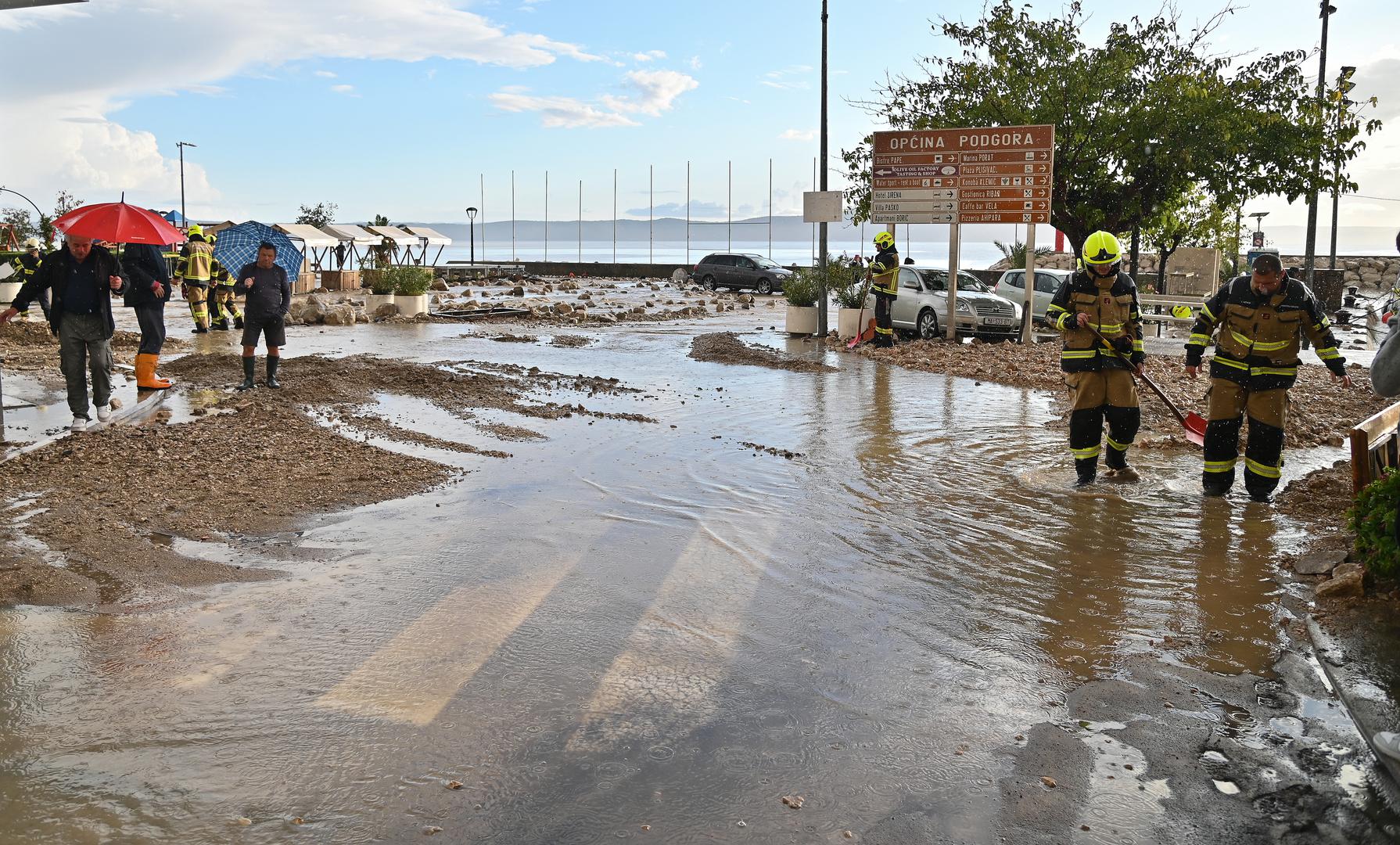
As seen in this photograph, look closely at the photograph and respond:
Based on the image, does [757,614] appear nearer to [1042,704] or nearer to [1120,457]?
[1042,704]

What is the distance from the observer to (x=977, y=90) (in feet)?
85.8

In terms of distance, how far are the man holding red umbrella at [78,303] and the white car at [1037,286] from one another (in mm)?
18791

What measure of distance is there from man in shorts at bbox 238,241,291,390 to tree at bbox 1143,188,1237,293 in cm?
2068

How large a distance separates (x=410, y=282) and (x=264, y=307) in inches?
521

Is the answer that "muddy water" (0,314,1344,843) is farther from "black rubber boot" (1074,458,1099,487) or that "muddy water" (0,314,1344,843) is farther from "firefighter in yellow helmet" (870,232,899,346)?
"firefighter in yellow helmet" (870,232,899,346)

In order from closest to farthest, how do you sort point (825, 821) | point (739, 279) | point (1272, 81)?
point (825, 821) < point (1272, 81) < point (739, 279)

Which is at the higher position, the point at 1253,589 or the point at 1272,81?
the point at 1272,81

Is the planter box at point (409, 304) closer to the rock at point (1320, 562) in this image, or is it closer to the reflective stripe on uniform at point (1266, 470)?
the reflective stripe on uniform at point (1266, 470)

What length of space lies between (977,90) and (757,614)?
22900 millimetres

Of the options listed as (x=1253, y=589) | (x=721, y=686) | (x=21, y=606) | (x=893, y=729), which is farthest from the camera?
(x=1253, y=589)

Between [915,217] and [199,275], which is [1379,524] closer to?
[915,217]

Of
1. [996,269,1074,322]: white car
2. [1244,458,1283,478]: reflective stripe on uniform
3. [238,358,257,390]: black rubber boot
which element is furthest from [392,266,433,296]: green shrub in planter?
[1244,458,1283,478]: reflective stripe on uniform

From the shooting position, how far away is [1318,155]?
24203mm

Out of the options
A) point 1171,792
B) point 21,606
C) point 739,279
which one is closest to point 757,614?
point 1171,792
